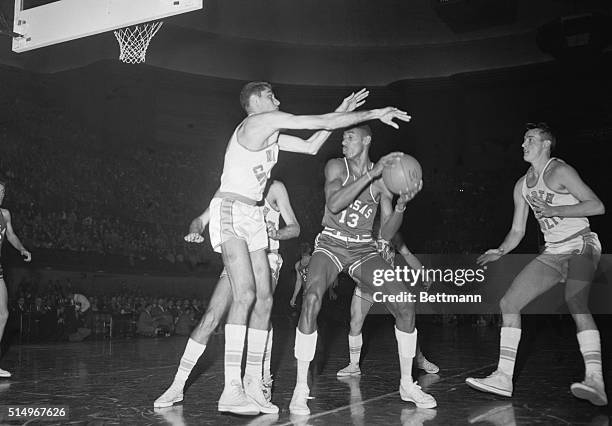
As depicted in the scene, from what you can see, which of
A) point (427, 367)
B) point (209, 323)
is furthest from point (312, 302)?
point (427, 367)

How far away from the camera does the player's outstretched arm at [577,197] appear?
4.36 meters

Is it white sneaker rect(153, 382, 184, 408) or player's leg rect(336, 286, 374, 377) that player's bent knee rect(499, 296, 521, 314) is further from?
white sneaker rect(153, 382, 184, 408)

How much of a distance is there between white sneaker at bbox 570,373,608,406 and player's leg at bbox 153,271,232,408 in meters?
2.63

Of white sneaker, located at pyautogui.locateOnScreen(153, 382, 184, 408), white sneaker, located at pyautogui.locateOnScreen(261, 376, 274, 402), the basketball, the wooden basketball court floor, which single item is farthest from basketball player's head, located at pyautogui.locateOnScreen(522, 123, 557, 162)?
white sneaker, located at pyautogui.locateOnScreen(153, 382, 184, 408)

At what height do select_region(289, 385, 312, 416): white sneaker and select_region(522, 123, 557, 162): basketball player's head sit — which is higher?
select_region(522, 123, 557, 162): basketball player's head

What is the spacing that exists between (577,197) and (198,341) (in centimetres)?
310

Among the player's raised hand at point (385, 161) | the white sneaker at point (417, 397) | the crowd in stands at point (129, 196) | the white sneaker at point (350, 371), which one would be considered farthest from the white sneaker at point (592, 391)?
the crowd in stands at point (129, 196)

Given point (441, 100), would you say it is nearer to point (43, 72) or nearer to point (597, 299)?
point (597, 299)

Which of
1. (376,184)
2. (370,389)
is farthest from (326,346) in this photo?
(376,184)

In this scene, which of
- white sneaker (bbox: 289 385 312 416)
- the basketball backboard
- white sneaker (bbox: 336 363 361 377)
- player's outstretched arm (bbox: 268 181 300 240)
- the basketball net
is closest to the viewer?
white sneaker (bbox: 289 385 312 416)

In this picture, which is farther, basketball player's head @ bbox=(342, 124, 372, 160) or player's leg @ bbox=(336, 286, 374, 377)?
player's leg @ bbox=(336, 286, 374, 377)

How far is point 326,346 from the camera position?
31.1 feet

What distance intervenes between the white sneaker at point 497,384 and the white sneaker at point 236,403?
181 cm

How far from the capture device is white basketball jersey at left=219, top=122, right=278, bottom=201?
13.5 ft
